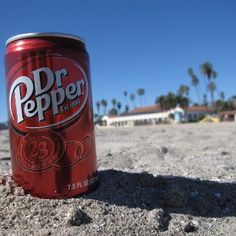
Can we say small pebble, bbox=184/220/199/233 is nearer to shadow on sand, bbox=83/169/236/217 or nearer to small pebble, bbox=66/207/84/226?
shadow on sand, bbox=83/169/236/217

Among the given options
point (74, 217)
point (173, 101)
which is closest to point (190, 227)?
point (74, 217)

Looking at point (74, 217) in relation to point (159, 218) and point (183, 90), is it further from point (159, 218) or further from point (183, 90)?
point (183, 90)

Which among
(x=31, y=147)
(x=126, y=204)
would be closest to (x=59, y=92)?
(x=31, y=147)

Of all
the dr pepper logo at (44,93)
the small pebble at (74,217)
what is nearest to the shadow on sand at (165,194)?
the small pebble at (74,217)

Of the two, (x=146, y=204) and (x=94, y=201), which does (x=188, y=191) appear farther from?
(x=94, y=201)

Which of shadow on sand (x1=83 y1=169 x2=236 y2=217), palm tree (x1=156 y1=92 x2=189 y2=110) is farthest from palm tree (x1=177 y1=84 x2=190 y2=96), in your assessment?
shadow on sand (x1=83 y1=169 x2=236 y2=217)
